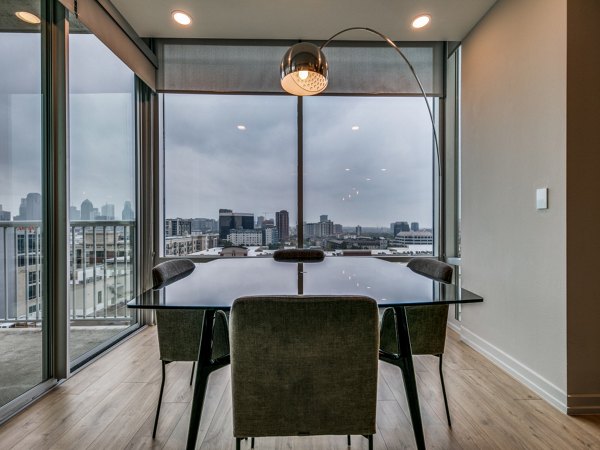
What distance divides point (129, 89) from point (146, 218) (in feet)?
4.13

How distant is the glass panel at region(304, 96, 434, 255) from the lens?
336cm

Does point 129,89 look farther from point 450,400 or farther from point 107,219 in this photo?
point 450,400

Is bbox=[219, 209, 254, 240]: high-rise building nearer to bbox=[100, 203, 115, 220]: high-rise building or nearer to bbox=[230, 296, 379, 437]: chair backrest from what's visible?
bbox=[100, 203, 115, 220]: high-rise building

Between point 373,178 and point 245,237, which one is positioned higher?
point 373,178

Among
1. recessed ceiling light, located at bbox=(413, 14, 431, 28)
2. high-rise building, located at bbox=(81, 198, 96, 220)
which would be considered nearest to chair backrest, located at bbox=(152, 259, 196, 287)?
high-rise building, located at bbox=(81, 198, 96, 220)

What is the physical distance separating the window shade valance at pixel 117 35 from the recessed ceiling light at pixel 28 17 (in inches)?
7.7

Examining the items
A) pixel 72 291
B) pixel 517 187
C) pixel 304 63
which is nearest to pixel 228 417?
pixel 72 291

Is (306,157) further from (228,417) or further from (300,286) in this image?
(228,417)

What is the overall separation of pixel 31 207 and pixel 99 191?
705 mm

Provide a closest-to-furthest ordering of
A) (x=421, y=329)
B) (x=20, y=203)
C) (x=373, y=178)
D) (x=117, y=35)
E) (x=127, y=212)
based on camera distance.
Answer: (x=421, y=329) < (x=20, y=203) < (x=117, y=35) < (x=127, y=212) < (x=373, y=178)

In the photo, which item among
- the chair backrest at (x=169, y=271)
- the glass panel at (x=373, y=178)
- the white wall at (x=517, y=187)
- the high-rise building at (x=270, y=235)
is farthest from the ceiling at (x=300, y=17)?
the chair backrest at (x=169, y=271)

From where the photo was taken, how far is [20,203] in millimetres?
1824

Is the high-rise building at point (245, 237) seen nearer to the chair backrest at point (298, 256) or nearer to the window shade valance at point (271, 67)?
the chair backrest at point (298, 256)

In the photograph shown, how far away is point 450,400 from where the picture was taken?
5.98 ft
